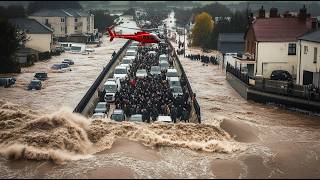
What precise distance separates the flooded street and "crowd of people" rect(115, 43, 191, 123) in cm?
155

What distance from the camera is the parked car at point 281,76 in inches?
1593

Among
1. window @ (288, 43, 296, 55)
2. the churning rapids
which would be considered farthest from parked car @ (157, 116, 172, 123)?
window @ (288, 43, 296, 55)

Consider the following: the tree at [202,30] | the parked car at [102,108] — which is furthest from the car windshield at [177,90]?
the tree at [202,30]

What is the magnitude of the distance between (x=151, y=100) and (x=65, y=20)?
187 feet

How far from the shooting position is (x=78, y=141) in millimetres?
24312

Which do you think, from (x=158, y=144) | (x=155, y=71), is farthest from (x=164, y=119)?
(x=155, y=71)

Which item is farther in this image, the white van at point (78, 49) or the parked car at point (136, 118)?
the white van at point (78, 49)

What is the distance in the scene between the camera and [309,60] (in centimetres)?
3684

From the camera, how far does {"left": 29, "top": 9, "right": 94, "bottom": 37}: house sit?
84.2 m

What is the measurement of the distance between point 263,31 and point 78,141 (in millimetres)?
23701

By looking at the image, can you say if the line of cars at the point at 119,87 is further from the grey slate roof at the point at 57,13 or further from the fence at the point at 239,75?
the grey slate roof at the point at 57,13

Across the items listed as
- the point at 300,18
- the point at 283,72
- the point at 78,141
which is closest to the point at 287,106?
the point at 283,72

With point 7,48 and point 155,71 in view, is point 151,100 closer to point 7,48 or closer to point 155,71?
point 155,71

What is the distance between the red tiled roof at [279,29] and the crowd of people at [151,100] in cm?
800
